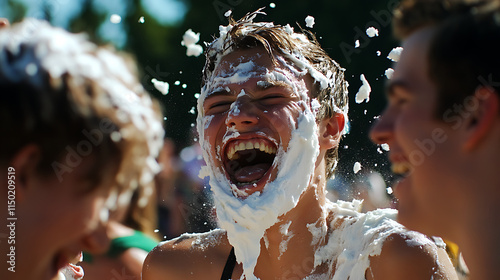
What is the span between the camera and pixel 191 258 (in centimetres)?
270

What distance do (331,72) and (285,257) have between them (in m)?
0.97

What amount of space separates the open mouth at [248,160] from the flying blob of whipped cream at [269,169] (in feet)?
0.07

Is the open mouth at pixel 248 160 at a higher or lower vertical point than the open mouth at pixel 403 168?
lower

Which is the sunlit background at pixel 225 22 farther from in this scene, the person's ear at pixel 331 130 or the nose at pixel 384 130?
the nose at pixel 384 130

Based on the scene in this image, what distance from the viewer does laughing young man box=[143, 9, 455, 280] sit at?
2357 millimetres

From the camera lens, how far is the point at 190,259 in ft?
8.86

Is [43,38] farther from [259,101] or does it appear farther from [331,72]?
[331,72]

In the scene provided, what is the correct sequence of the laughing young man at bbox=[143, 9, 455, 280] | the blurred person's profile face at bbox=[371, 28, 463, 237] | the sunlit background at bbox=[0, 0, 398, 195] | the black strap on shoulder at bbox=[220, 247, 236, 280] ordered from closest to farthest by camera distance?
the blurred person's profile face at bbox=[371, 28, 463, 237], the laughing young man at bbox=[143, 9, 455, 280], the black strap on shoulder at bbox=[220, 247, 236, 280], the sunlit background at bbox=[0, 0, 398, 195]

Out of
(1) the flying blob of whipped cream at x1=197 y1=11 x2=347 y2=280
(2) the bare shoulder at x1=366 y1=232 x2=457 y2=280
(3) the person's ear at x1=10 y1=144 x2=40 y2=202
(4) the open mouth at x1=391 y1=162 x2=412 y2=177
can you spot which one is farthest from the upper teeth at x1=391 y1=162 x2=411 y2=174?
(1) the flying blob of whipped cream at x1=197 y1=11 x2=347 y2=280

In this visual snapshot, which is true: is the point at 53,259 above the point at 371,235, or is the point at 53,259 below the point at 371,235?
above

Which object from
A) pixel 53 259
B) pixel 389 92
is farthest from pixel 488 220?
pixel 53 259

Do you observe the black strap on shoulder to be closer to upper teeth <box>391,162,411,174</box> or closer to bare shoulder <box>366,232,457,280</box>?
bare shoulder <box>366,232,457,280</box>

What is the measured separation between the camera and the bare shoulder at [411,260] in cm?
196

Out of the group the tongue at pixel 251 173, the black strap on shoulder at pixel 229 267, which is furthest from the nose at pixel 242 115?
the black strap on shoulder at pixel 229 267
